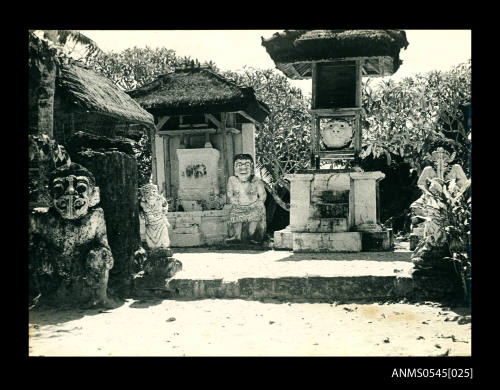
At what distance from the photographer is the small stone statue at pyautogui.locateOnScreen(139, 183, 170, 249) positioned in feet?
26.4

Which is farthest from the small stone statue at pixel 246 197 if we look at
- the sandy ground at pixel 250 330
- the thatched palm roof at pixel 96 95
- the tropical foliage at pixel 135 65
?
the tropical foliage at pixel 135 65

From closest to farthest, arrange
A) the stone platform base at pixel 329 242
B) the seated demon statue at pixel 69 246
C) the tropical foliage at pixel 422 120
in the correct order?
the seated demon statue at pixel 69 246
the stone platform base at pixel 329 242
the tropical foliage at pixel 422 120

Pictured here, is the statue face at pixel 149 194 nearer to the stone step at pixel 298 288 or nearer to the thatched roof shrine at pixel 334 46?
the stone step at pixel 298 288

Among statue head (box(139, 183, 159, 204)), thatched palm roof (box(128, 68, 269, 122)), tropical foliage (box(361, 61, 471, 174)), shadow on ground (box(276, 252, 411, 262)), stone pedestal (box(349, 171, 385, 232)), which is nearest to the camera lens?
statue head (box(139, 183, 159, 204))

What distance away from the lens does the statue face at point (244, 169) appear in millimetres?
12141

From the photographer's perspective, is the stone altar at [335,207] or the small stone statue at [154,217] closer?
the small stone statue at [154,217]

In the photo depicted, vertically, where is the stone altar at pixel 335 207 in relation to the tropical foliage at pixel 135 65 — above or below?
below

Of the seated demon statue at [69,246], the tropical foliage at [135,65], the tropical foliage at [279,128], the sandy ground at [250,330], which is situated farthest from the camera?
the tropical foliage at [135,65]

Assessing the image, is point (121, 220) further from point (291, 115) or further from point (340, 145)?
point (291, 115)

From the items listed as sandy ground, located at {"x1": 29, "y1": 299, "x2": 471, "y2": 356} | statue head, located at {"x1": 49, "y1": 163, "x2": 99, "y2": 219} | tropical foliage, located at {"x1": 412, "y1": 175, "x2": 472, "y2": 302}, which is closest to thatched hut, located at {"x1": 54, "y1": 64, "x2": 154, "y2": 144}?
statue head, located at {"x1": 49, "y1": 163, "x2": 99, "y2": 219}

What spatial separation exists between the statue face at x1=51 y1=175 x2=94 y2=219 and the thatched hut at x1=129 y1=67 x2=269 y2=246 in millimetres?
6174

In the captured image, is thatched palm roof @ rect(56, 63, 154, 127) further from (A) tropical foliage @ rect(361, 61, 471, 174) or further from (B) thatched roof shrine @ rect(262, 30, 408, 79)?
(A) tropical foliage @ rect(361, 61, 471, 174)

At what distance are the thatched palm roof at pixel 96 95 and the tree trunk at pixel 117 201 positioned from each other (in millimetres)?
4415

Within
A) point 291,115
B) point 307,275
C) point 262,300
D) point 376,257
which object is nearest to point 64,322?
point 262,300
